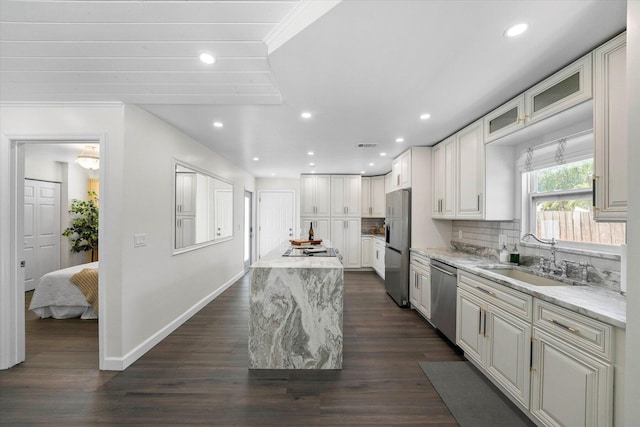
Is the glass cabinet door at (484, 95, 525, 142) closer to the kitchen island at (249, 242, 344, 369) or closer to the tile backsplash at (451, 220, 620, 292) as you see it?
the tile backsplash at (451, 220, 620, 292)

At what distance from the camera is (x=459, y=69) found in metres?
1.92

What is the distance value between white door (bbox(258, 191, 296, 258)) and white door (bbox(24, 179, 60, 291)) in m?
4.08

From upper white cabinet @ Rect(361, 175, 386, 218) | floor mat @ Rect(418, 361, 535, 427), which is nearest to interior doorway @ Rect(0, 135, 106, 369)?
floor mat @ Rect(418, 361, 535, 427)

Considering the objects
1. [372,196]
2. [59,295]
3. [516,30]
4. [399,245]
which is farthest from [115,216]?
[372,196]

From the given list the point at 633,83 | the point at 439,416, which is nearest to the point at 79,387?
the point at 439,416

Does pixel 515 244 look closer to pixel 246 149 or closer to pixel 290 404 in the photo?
pixel 290 404

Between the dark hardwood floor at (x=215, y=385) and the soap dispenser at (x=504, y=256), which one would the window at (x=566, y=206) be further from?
the dark hardwood floor at (x=215, y=385)

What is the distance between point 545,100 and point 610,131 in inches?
25.4

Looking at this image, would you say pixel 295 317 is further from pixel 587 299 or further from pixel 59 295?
pixel 59 295

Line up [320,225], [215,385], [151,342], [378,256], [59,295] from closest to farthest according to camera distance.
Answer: [215,385] < [151,342] < [59,295] < [378,256] < [320,225]

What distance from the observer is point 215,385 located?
226cm

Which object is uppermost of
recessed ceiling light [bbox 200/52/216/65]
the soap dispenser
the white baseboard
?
recessed ceiling light [bbox 200/52/216/65]

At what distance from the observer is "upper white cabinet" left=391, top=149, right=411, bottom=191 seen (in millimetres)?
4241

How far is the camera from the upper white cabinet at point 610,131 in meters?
1.49
